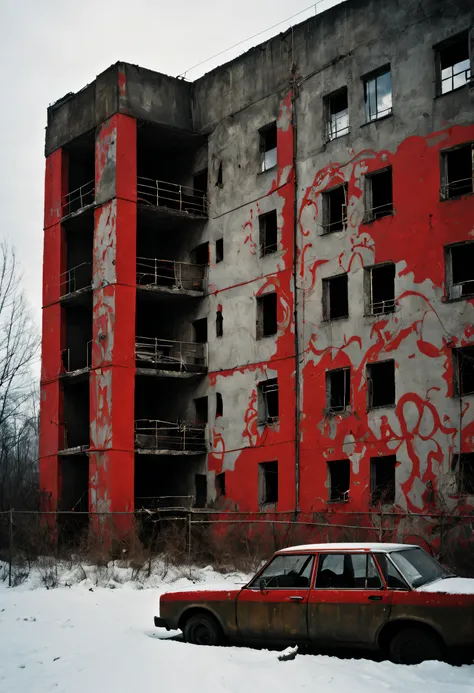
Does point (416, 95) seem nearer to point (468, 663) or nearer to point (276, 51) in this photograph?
point (276, 51)

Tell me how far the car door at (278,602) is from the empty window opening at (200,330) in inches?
887

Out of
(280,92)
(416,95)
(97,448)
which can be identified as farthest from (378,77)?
(97,448)

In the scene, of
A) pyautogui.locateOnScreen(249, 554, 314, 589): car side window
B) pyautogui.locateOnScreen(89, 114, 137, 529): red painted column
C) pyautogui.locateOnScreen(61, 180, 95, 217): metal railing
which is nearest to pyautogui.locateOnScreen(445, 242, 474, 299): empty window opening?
pyautogui.locateOnScreen(89, 114, 137, 529): red painted column

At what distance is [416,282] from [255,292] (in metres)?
7.32

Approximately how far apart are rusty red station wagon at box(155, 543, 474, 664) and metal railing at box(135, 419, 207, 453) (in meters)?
19.4

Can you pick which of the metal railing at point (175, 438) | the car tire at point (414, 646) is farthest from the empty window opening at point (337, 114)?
the car tire at point (414, 646)

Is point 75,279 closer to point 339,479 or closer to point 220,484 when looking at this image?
point 220,484

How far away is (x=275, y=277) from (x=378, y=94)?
7.20 metres

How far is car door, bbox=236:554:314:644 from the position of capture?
12305mm

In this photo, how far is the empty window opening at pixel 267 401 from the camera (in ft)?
102

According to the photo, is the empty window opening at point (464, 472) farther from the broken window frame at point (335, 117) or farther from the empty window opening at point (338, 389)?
the broken window frame at point (335, 117)

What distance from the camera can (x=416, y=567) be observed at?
1202cm

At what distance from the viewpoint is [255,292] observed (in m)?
31.9

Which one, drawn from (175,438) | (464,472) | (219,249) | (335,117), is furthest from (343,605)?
(219,249)
